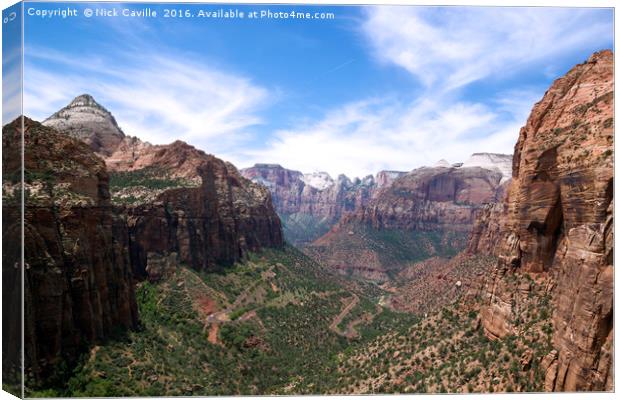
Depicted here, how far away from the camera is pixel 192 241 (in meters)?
66.2

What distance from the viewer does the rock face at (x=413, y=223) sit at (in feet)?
521

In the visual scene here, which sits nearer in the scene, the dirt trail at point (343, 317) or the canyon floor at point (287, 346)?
the canyon floor at point (287, 346)

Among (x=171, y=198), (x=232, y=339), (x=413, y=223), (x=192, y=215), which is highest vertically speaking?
(x=171, y=198)

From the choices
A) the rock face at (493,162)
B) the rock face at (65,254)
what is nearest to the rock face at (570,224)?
the rock face at (65,254)

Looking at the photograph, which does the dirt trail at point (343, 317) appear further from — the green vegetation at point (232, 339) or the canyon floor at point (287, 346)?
the green vegetation at point (232, 339)

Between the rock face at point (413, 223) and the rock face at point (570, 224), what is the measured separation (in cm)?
12133

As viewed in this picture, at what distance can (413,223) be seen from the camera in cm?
18512

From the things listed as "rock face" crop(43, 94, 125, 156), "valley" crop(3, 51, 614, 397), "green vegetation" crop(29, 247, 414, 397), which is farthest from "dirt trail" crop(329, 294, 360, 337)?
"rock face" crop(43, 94, 125, 156)

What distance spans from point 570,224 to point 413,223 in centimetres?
16548

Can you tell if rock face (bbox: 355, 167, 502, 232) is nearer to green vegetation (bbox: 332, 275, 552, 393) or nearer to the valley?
the valley

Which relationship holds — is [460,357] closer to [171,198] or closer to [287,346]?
[287,346]

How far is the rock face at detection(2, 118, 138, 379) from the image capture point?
24.1m

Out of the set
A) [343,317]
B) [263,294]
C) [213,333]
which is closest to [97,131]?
[263,294]

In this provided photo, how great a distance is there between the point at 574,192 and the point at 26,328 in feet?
86.8
